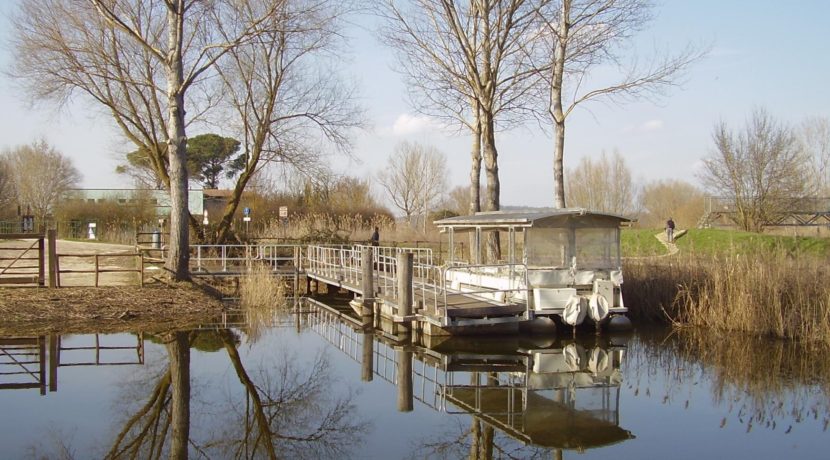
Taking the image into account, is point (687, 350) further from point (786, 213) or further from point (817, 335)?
point (786, 213)

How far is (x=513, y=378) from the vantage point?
41.1 ft

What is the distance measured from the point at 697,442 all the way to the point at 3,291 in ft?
56.9

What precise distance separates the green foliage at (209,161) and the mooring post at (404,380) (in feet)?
156

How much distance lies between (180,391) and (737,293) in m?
12.3

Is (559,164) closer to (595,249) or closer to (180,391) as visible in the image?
(595,249)

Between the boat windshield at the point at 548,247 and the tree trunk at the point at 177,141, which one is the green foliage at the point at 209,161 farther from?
the boat windshield at the point at 548,247

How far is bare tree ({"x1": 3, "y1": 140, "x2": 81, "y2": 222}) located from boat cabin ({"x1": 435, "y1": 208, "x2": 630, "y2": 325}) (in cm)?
5166

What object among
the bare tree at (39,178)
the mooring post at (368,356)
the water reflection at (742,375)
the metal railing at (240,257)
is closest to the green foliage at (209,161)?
the bare tree at (39,178)

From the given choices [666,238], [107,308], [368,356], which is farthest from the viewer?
[666,238]

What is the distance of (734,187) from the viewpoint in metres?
41.1

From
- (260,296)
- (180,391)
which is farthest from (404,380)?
(260,296)

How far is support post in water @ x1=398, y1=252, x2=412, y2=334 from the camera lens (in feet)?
51.7

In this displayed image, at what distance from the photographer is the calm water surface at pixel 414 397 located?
904 centimetres

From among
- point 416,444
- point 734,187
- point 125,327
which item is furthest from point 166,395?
point 734,187
